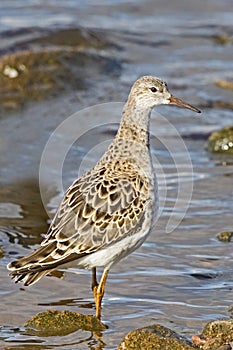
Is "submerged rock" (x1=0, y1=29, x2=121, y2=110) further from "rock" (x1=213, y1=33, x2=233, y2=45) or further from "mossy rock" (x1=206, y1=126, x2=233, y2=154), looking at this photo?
"mossy rock" (x1=206, y1=126, x2=233, y2=154)

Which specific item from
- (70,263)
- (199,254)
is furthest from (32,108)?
(70,263)

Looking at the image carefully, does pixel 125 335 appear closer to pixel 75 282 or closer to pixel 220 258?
pixel 75 282

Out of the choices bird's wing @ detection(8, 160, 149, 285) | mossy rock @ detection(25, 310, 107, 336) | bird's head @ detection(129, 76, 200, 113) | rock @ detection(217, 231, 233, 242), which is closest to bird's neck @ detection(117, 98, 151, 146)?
bird's head @ detection(129, 76, 200, 113)

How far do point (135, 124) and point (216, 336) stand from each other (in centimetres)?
210

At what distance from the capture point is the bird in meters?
6.79

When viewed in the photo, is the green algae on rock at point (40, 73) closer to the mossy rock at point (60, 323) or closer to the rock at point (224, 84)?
the rock at point (224, 84)

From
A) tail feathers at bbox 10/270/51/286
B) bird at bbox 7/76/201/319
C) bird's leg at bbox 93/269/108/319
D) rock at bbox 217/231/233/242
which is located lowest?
bird's leg at bbox 93/269/108/319

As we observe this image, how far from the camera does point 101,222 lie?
695 cm

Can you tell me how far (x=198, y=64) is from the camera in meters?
14.9

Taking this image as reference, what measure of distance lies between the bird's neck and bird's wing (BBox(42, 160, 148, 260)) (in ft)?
1.52

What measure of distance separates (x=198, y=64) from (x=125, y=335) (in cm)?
891

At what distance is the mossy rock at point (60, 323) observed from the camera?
6.75m

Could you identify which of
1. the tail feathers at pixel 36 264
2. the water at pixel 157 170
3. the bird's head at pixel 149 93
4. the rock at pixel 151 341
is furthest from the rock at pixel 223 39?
the rock at pixel 151 341

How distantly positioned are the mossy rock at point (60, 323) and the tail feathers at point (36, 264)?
12.0 inches
